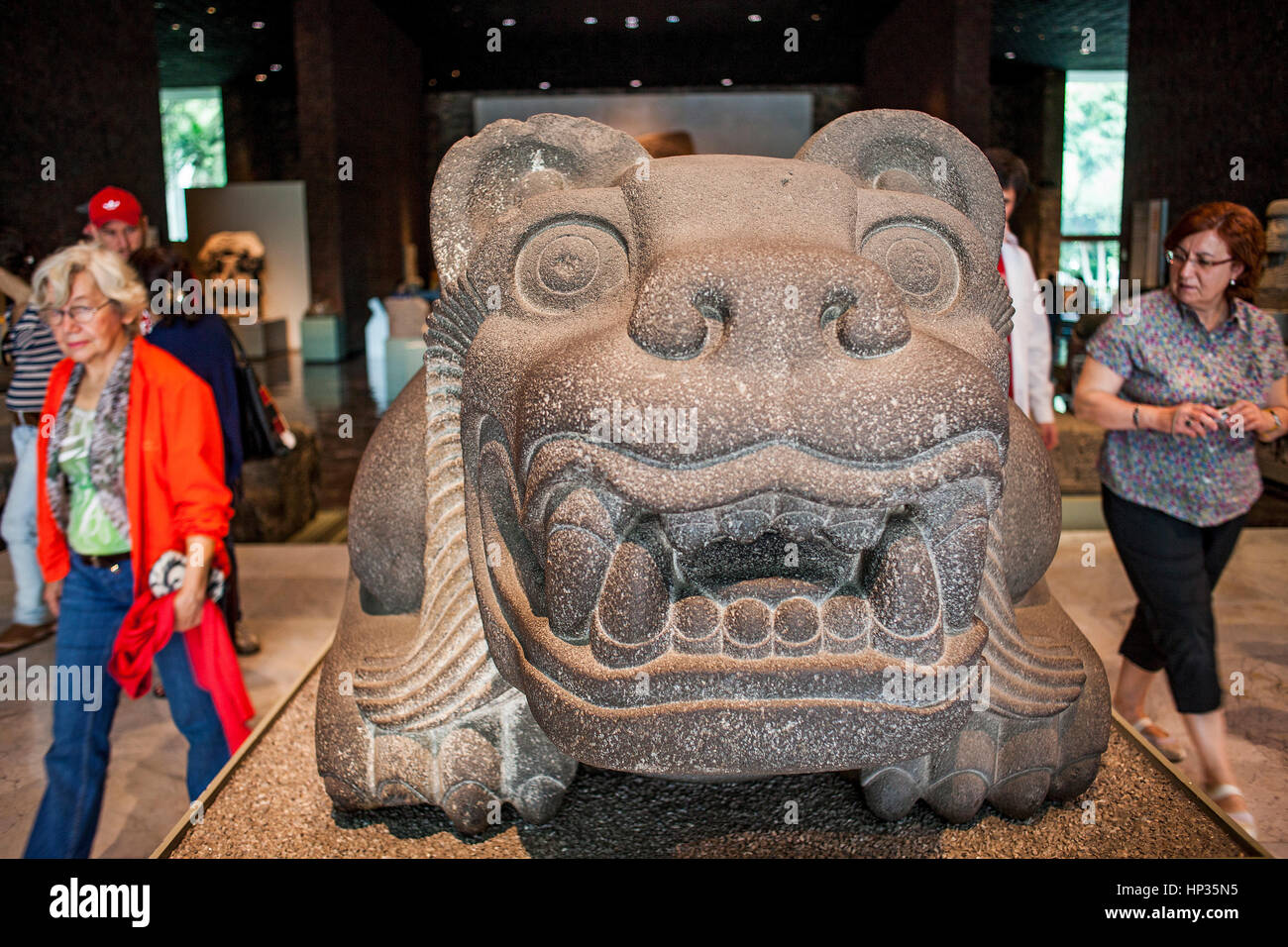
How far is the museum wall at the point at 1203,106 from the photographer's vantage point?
3668 mm

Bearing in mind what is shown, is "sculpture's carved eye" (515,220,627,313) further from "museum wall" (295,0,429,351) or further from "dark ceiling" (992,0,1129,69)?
"museum wall" (295,0,429,351)

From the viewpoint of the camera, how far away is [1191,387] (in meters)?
2.24

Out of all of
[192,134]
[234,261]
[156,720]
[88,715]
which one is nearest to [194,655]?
[88,715]

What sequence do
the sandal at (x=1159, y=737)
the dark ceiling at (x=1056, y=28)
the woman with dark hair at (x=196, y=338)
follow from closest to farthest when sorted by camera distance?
the sandal at (x=1159, y=737), the woman with dark hair at (x=196, y=338), the dark ceiling at (x=1056, y=28)

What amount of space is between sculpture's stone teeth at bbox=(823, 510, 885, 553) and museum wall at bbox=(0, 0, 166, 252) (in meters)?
5.14

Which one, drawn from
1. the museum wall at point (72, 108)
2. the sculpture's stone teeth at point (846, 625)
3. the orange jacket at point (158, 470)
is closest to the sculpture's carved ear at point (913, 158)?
the sculpture's stone teeth at point (846, 625)

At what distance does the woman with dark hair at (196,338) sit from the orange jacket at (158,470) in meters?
0.70

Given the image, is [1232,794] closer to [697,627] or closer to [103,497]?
[697,627]

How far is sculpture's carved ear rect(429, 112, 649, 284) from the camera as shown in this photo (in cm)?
148

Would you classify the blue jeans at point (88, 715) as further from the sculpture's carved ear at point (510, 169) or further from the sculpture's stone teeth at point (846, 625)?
the sculpture's stone teeth at point (846, 625)

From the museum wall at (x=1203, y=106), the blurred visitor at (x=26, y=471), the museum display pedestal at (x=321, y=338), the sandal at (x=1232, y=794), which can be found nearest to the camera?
the sandal at (x=1232, y=794)

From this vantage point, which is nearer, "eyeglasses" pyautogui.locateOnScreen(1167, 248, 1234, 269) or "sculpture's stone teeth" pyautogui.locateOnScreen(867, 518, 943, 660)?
"sculpture's stone teeth" pyautogui.locateOnScreen(867, 518, 943, 660)

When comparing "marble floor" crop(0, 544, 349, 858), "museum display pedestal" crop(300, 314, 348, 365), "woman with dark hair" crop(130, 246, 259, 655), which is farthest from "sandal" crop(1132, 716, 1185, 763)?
"museum display pedestal" crop(300, 314, 348, 365)

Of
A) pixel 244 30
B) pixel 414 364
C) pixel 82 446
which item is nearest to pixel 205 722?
pixel 82 446
